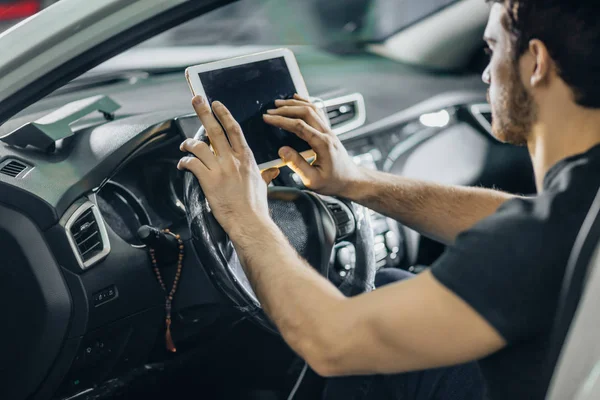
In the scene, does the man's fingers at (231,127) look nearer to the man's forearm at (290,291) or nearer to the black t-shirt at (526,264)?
the man's forearm at (290,291)

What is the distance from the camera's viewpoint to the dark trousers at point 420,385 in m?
1.44

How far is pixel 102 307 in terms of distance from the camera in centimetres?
149

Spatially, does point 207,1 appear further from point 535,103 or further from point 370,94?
point 370,94

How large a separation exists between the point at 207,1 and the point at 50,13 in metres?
0.25

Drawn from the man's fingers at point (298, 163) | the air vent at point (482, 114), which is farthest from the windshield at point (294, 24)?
the man's fingers at point (298, 163)

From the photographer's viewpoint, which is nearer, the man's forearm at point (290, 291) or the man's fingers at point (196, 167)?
the man's forearm at point (290, 291)

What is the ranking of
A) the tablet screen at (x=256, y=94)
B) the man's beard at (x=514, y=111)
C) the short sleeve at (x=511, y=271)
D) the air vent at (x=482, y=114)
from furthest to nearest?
the air vent at (x=482, y=114) < the tablet screen at (x=256, y=94) < the man's beard at (x=514, y=111) < the short sleeve at (x=511, y=271)

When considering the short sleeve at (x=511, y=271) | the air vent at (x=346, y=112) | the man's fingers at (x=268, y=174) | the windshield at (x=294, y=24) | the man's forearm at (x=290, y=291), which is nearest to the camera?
the short sleeve at (x=511, y=271)

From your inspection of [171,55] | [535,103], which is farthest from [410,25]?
[535,103]

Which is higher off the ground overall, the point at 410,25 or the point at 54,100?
the point at 54,100

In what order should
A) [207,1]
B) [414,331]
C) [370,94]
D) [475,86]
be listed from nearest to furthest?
[414,331] < [207,1] < [370,94] < [475,86]

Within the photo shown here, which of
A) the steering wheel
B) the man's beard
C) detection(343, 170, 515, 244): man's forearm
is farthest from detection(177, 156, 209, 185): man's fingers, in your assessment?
the man's beard

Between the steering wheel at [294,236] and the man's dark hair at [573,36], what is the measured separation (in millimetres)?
596

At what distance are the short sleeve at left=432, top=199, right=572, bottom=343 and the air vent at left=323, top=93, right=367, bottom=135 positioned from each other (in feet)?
3.97
